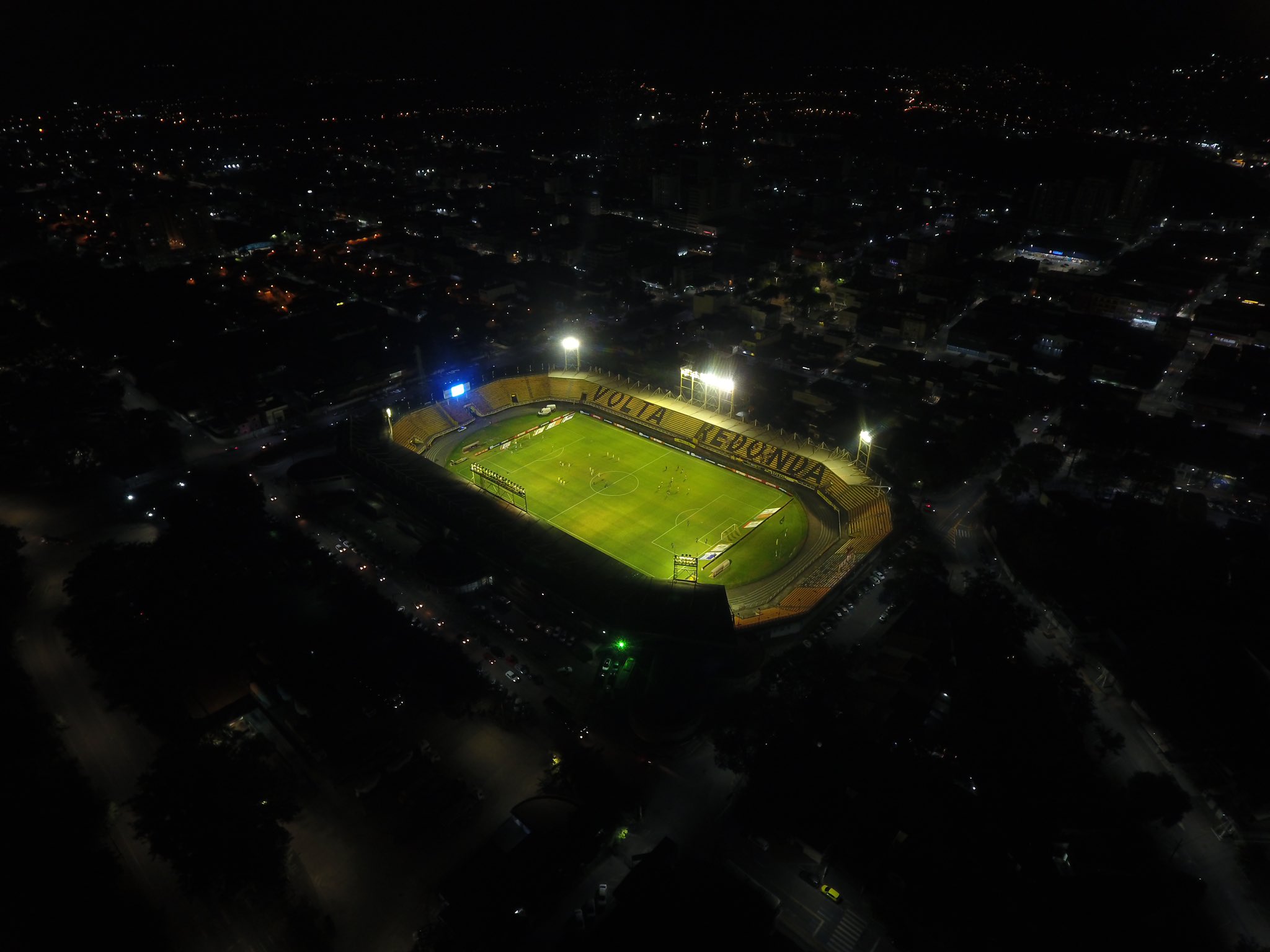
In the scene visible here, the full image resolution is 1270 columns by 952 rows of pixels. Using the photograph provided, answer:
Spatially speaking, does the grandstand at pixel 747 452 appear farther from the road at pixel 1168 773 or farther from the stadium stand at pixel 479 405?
the road at pixel 1168 773

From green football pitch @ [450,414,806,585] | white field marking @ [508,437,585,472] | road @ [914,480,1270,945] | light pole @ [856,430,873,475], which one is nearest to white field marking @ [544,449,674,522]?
green football pitch @ [450,414,806,585]

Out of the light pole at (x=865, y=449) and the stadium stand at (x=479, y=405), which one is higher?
the light pole at (x=865, y=449)

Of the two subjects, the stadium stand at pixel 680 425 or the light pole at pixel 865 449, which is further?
the stadium stand at pixel 680 425

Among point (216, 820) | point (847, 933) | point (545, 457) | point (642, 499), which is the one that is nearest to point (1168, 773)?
point (847, 933)

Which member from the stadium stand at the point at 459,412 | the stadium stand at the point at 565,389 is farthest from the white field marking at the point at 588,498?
the stadium stand at the point at 459,412

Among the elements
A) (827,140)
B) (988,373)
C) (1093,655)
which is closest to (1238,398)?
(988,373)

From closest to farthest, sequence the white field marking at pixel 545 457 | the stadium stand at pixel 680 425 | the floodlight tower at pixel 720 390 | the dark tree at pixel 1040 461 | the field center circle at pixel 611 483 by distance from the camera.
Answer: the dark tree at pixel 1040 461 → the field center circle at pixel 611 483 → the white field marking at pixel 545 457 → the floodlight tower at pixel 720 390 → the stadium stand at pixel 680 425

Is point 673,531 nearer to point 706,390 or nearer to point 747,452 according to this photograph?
point 747,452
